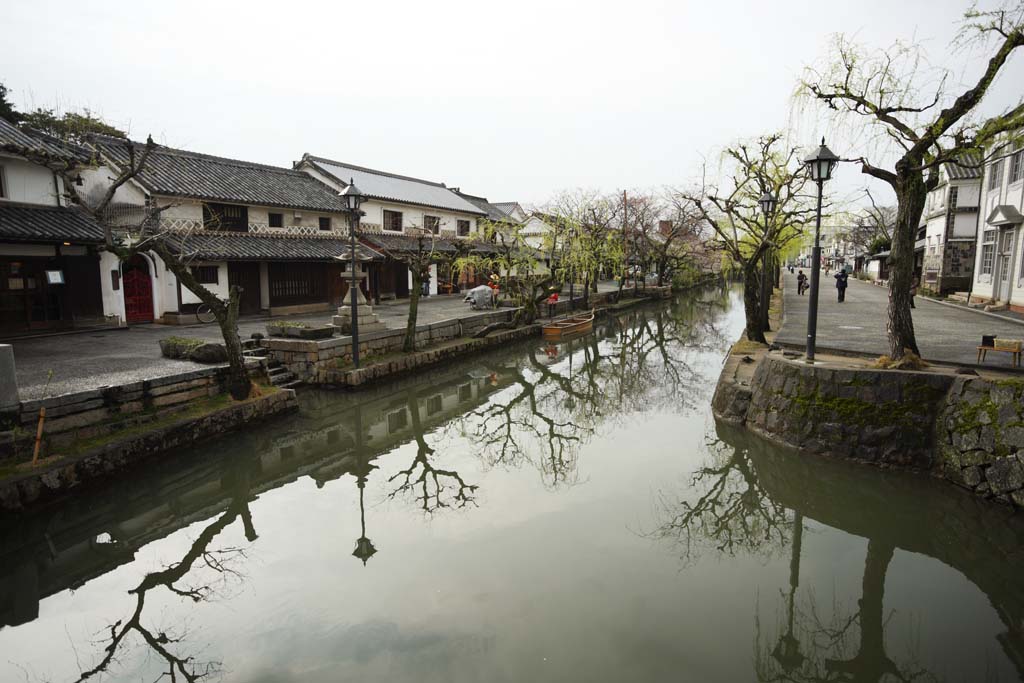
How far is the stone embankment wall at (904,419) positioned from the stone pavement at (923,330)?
2601 mm

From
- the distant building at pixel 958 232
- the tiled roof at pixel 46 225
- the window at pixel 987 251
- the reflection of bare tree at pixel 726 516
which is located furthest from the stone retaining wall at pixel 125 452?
the distant building at pixel 958 232

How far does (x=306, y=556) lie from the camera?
6449 millimetres

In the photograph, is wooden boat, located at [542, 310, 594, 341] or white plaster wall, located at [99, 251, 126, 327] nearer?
white plaster wall, located at [99, 251, 126, 327]

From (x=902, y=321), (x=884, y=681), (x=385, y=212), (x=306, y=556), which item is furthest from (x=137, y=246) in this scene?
(x=385, y=212)

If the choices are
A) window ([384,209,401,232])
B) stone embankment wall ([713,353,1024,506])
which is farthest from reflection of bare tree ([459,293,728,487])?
window ([384,209,401,232])

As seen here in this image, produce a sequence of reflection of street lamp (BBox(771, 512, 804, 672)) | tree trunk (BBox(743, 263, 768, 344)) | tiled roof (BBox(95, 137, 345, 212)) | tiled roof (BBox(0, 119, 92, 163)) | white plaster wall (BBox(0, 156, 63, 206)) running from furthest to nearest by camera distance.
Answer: tiled roof (BBox(95, 137, 345, 212)), tree trunk (BBox(743, 263, 768, 344)), white plaster wall (BBox(0, 156, 63, 206)), tiled roof (BBox(0, 119, 92, 163)), reflection of street lamp (BBox(771, 512, 804, 672))

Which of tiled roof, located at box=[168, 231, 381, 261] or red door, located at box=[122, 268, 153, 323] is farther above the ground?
tiled roof, located at box=[168, 231, 381, 261]

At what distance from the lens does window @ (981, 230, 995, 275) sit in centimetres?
2205

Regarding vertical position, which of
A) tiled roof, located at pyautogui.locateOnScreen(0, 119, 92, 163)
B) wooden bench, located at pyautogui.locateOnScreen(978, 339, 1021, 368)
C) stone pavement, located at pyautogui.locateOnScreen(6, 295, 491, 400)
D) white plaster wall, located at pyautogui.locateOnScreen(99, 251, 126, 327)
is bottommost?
stone pavement, located at pyautogui.locateOnScreen(6, 295, 491, 400)

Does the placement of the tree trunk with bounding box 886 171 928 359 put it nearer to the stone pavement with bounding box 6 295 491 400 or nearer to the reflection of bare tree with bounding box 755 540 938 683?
the reflection of bare tree with bounding box 755 540 938 683

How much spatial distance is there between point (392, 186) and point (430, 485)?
27.9 metres

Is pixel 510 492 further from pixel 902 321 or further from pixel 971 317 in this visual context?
pixel 971 317

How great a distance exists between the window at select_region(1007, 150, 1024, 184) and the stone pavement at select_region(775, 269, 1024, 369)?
507cm

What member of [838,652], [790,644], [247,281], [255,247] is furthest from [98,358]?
[838,652]
